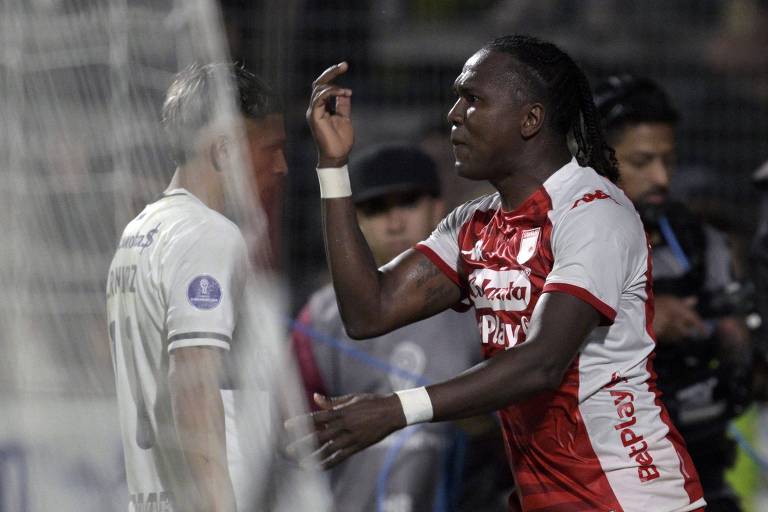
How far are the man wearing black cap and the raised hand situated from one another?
6.85ft

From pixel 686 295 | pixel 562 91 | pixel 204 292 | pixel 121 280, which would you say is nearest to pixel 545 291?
pixel 562 91

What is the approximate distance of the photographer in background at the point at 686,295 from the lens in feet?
14.4

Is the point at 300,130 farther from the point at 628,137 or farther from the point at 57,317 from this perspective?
the point at 57,317

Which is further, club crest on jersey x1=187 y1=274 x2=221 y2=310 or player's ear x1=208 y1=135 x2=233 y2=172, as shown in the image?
player's ear x1=208 y1=135 x2=233 y2=172

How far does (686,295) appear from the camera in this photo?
4461mm

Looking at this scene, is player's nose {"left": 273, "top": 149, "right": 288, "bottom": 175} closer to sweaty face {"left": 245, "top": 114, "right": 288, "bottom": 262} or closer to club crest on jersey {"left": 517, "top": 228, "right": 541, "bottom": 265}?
sweaty face {"left": 245, "top": 114, "right": 288, "bottom": 262}

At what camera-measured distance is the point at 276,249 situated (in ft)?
18.3

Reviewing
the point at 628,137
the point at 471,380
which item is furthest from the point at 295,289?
the point at 471,380

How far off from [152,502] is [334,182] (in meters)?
0.92

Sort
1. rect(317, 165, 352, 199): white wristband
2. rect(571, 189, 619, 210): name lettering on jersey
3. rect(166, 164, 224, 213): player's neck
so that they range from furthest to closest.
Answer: rect(166, 164, 224, 213): player's neck, rect(317, 165, 352, 199): white wristband, rect(571, 189, 619, 210): name lettering on jersey

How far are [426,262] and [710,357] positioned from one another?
165 cm

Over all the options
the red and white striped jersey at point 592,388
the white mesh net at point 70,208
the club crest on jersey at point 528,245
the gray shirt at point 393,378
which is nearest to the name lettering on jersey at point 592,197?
the red and white striped jersey at point 592,388

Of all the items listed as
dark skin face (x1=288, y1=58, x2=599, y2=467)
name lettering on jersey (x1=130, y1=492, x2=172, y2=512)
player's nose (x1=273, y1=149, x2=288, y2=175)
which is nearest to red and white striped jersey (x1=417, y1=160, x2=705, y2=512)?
dark skin face (x1=288, y1=58, x2=599, y2=467)

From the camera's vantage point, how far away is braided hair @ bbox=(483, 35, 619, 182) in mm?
2986
